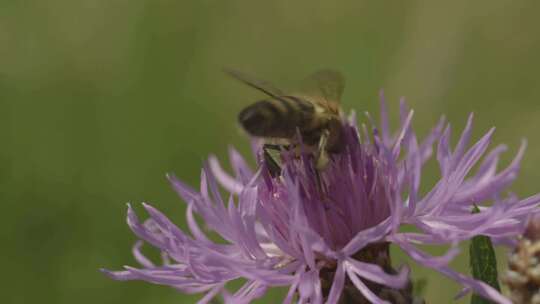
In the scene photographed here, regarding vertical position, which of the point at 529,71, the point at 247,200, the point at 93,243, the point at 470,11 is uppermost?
the point at 247,200

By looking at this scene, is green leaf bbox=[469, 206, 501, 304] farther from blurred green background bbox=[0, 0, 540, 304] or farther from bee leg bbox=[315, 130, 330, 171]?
blurred green background bbox=[0, 0, 540, 304]

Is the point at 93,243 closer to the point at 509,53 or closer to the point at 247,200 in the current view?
the point at 247,200

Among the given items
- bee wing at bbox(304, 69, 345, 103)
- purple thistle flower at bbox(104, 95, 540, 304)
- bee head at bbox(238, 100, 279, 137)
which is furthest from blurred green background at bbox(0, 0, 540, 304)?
bee head at bbox(238, 100, 279, 137)

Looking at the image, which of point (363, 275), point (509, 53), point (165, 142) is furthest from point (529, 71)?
point (363, 275)

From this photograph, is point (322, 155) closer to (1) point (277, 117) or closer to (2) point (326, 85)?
(1) point (277, 117)

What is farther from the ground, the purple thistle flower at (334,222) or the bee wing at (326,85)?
the bee wing at (326,85)

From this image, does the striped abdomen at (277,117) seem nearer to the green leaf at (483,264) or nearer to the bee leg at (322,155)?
the bee leg at (322,155)

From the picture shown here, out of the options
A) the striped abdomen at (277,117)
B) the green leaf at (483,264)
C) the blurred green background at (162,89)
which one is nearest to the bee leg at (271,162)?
the striped abdomen at (277,117)
